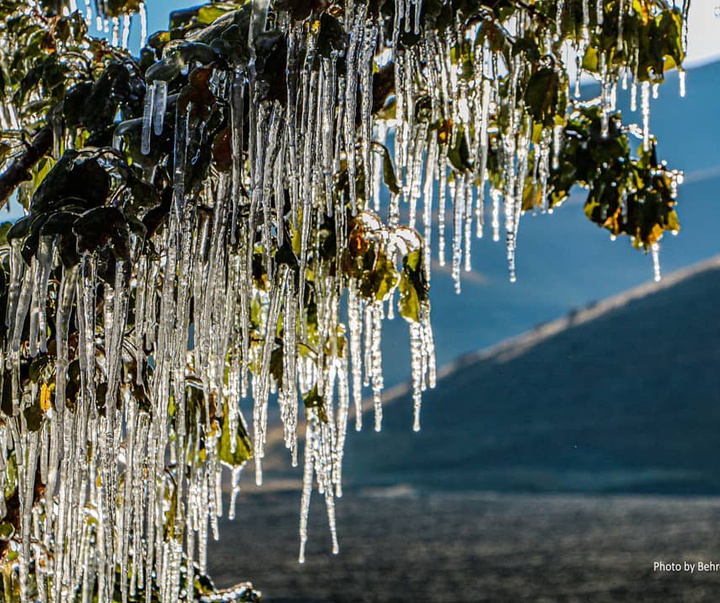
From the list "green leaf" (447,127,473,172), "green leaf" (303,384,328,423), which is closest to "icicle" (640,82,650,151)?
"green leaf" (447,127,473,172)

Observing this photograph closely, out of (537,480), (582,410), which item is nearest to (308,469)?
(537,480)

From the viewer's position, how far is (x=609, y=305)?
64.2m

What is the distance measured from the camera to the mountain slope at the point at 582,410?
4901 cm

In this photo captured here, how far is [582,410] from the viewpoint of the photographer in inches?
2249

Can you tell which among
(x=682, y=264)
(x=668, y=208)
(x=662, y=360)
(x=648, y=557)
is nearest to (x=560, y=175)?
(x=668, y=208)

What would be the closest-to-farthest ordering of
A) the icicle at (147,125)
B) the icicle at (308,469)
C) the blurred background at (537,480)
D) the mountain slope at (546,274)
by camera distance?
the icicle at (147,125), the icicle at (308,469), the blurred background at (537,480), the mountain slope at (546,274)

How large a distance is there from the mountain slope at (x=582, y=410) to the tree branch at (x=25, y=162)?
44.6m

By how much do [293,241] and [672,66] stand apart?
31.3 inches

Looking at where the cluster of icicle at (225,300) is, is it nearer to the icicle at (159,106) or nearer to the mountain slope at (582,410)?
the icicle at (159,106)

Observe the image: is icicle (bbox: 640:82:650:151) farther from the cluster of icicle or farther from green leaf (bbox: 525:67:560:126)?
green leaf (bbox: 525:67:560:126)

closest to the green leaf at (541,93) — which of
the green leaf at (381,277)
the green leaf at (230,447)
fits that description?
the green leaf at (381,277)

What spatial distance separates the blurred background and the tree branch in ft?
19.0

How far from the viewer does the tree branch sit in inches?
79.5

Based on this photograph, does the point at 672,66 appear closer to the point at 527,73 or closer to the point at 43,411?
the point at 527,73
